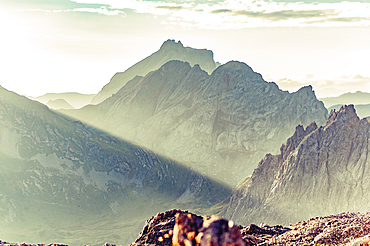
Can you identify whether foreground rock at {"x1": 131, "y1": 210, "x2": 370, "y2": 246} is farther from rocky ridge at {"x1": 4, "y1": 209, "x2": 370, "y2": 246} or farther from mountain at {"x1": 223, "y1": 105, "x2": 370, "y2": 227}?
mountain at {"x1": 223, "y1": 105, "x2": 370, "y2": 227}

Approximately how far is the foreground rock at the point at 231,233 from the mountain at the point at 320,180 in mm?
107707

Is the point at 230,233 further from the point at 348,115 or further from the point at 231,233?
the point at 348,115

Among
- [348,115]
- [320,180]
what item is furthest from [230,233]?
[348,115]

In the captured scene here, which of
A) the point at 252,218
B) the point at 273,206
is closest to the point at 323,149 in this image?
the point at 273,206

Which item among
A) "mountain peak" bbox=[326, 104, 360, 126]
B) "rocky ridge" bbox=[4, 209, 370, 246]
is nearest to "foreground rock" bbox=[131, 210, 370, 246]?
"rocky ridge" bbox=[4, 209, 370, 246]

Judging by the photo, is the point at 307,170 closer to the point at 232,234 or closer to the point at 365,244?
the point at 365,244

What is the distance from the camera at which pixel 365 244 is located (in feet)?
73.5

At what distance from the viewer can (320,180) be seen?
14912 cm

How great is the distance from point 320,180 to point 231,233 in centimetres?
14804

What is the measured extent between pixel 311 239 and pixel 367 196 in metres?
116

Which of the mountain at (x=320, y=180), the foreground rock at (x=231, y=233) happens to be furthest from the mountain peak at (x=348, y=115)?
the foreground rock at (x=231, y=233)

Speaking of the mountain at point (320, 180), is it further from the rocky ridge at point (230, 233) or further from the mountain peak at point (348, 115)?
the rocky ridge at point (230, 233)

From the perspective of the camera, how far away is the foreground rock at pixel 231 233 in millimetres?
13359

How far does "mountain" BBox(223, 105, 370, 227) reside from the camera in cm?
13838
